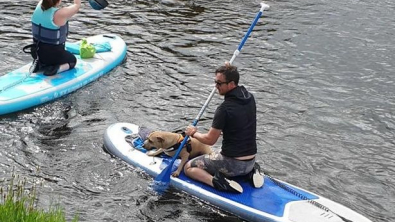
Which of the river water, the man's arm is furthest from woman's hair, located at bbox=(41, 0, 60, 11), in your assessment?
the man's arm

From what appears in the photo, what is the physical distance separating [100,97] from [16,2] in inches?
231

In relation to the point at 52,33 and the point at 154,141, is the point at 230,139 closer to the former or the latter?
the point at 154,141

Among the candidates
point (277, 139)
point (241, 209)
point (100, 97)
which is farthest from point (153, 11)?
point (241, 209)

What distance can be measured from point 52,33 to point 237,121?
411cm

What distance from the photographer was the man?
675 cm

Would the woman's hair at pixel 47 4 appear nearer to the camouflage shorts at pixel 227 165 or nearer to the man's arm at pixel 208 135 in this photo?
the man's arm at pixel 208 135

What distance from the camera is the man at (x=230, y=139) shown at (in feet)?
22.1

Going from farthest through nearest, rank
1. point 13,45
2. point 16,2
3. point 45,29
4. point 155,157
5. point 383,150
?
1. point 16,2
2. point 13,45
3. point 45,29
4. point 383,150
5. point 155,157

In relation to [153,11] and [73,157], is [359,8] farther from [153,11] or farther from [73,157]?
[73,157]

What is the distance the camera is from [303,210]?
21.9ft

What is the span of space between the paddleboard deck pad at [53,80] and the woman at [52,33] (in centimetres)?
18

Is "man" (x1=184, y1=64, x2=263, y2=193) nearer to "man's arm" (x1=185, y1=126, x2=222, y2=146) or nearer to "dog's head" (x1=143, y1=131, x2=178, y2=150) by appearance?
"man's arm" (x1=185, y1=126, x2=222, y2=146)

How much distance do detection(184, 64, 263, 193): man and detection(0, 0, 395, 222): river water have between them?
0.37 metres

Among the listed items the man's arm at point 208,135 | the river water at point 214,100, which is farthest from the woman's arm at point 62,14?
the man's arm at point 208,135
